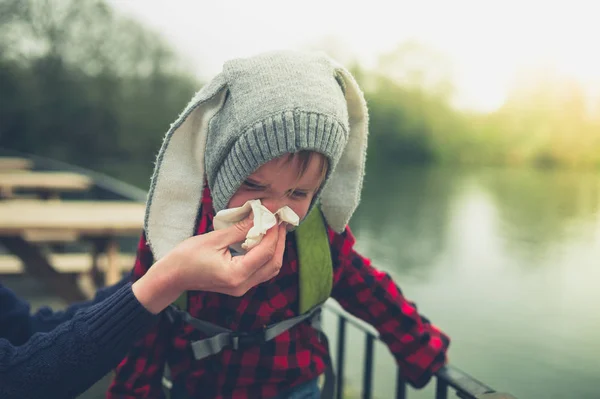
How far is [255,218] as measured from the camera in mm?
896

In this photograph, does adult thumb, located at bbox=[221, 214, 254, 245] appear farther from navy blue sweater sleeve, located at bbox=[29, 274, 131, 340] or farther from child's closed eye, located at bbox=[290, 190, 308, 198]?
navy blue sweater sleeve, located at bbox=[29, 274, 131, 340]

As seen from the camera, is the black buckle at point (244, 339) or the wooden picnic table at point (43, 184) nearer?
the black buckle at point (244, 339)

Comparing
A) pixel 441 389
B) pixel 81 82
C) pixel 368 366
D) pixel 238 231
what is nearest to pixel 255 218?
pixel 238 231

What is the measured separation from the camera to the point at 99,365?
0.87 m

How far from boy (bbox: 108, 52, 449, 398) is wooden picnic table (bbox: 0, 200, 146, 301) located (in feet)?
6.38

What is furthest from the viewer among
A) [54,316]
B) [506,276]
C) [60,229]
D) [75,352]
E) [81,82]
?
[81,82]

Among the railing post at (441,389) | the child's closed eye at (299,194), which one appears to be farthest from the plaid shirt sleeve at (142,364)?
the railing post at (441,389)

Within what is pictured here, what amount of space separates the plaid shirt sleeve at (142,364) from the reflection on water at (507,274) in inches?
20.1

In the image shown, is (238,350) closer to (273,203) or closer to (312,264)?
(312,264)

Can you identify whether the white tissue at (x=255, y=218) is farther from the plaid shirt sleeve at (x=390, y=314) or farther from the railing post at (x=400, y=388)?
the railing post at (x=400, y=388)

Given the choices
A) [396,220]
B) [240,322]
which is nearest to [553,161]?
[240,322]

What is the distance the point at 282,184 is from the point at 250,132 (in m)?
0.11

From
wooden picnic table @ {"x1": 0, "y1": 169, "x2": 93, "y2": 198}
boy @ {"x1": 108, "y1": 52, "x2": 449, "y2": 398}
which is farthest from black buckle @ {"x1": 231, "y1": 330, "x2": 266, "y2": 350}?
wooden picnic table @ {"x1": 0, "y1": 169, "x2": 93, "y2": 198}

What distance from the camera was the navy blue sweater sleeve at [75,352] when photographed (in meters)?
0.85
